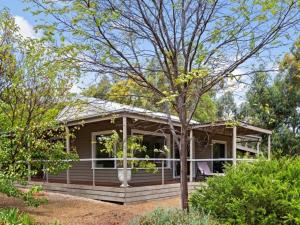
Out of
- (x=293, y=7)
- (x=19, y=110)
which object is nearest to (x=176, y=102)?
(x=293, y=7)

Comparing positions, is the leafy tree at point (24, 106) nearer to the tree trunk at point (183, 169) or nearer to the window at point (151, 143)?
the tree trunk at point (183, 169)

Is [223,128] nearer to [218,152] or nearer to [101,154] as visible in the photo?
[101,154]

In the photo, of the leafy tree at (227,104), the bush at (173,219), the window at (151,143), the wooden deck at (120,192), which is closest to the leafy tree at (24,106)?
the wooden deck at (120,192)

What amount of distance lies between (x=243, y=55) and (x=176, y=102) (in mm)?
1376

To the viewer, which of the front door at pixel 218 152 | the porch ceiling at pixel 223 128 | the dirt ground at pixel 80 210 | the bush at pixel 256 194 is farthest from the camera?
the front door at pixel 218 152

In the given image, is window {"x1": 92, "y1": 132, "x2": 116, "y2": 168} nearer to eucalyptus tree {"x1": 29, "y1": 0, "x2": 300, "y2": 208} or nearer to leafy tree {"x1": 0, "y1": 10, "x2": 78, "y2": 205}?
leafy tree {"x1": 0, "y1": 10, "x2": 78, "y2": 205}

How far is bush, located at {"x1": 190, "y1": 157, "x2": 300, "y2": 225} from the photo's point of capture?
4.84m

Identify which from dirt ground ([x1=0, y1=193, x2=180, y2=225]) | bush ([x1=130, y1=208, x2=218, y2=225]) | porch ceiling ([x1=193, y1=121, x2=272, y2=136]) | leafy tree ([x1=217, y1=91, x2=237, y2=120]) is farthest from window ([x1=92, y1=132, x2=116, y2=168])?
bush ([x1=130, y1=208, x2=218, y2=225])

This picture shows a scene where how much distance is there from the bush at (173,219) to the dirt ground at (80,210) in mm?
2638

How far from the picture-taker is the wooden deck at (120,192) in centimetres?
1234

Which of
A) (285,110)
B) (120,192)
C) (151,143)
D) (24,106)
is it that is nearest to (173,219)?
(24,106)

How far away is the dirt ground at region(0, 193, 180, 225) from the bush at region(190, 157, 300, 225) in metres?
2.87

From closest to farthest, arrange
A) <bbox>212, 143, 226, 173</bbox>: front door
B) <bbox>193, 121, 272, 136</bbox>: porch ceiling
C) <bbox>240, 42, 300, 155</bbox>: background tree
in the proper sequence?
<bbox>193, 121, 272, 136</bbox>: porch ceiling → <bbox>212, 143, 226, 173</bbox>: front door → <bbox>240, 42, 300, 155</bbox>: background tree

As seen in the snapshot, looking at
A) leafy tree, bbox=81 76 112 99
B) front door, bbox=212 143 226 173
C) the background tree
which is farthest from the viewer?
→ the background tree
